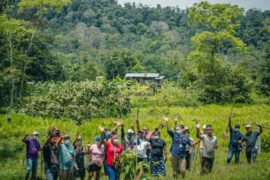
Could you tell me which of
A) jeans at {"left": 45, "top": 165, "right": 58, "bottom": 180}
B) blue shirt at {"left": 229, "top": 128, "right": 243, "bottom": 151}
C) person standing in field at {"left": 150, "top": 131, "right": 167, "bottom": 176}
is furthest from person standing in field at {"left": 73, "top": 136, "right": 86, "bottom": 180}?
blue shirt at {"left": 229, "top": 128, "right": 243, "bottom": 151}

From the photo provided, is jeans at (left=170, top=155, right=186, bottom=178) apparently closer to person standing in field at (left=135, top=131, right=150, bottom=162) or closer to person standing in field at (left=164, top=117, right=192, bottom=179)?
person standing in field at (left=164, top=117, right=192, bottom=179)

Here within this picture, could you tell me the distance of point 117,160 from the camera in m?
12.1

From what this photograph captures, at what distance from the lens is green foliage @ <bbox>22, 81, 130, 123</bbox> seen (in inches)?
1154

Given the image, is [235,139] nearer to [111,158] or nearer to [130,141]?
[130,141]

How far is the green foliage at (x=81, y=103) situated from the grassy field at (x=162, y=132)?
1.15 meters

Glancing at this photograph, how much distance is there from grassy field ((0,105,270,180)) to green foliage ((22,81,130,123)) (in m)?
1.15

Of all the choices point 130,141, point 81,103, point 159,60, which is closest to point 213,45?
point 81,103

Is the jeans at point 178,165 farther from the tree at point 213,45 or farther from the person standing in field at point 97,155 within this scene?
the tree at point 213,45

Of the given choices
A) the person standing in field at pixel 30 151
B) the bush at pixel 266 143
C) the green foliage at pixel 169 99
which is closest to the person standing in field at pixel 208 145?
the person standing in field at pixel 30 151

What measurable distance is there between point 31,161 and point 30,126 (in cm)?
1283

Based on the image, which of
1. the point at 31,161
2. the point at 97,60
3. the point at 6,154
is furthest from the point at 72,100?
the point at 97,60

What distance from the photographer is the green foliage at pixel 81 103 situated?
29.3 metres

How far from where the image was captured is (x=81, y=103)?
30.1 metres

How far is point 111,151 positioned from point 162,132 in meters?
13.9
